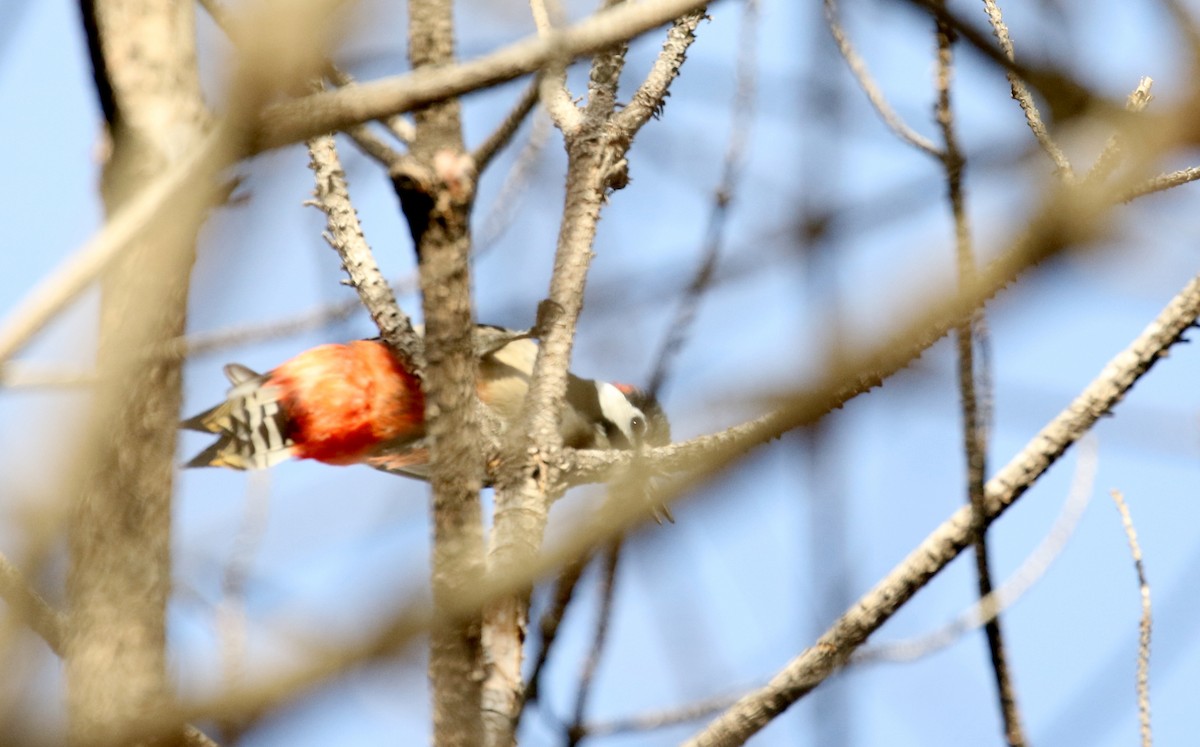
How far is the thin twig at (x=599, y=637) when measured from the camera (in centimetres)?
117

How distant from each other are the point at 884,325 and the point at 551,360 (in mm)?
1673

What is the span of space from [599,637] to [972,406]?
0.43 metres

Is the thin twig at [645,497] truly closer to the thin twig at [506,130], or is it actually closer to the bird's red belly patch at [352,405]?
the thin twig at [506,130]

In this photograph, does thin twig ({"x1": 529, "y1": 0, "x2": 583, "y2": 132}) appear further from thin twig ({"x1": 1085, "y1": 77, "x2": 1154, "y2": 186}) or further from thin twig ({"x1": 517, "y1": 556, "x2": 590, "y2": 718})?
thin twig ({"x1": 517, "y1": 556, "x2": 590, "y2": 718})

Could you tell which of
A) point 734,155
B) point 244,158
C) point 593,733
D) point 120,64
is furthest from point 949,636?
point 120,64

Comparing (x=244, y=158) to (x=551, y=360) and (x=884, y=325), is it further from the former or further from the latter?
(x=551, y=360)

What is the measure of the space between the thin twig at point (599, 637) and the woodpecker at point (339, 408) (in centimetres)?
239

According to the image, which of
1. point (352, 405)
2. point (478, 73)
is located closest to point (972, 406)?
point (478, 73)

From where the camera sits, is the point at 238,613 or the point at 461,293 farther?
the point at 238,613

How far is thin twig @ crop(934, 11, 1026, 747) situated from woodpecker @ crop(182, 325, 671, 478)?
2.56m

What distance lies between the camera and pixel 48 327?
77 cm

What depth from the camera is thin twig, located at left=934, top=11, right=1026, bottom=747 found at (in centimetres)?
105

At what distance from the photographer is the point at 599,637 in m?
1.25

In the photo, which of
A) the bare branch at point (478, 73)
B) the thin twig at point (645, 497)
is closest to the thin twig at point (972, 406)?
the thin twig at point (645, 497)
